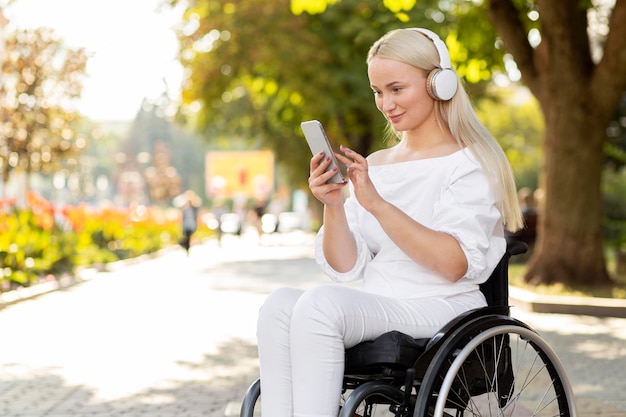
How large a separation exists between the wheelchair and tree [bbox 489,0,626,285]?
11.4 m

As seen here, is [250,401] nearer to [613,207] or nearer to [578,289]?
[578,289]

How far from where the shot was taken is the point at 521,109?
56531 millimetres

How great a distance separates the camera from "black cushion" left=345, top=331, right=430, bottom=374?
361 centimetres

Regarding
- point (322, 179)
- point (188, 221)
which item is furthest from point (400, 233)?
point (188, 221)

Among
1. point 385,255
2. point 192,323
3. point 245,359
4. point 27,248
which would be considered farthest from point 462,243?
point 27,248

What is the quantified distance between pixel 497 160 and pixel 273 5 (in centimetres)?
2312

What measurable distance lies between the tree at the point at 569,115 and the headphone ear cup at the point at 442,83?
11396 millimetres

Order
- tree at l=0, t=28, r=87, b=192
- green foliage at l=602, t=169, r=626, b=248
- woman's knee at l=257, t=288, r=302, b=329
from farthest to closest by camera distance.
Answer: green foliage at l=602, t=169, r=626, b=248
tree at l=0, t=28, r=87, b=192
woman's knee at l=257, t=288, r=302, b=329

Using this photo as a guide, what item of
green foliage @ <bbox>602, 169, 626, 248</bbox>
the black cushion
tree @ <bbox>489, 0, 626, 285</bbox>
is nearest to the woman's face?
the black cushion

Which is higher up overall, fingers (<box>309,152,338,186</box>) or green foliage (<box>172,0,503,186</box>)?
green foliage (<box>172,0,503,186</box>)

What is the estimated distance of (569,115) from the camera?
15.1 m

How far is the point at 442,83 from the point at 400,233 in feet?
1.81

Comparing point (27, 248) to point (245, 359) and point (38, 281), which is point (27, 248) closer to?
point (38, 281)

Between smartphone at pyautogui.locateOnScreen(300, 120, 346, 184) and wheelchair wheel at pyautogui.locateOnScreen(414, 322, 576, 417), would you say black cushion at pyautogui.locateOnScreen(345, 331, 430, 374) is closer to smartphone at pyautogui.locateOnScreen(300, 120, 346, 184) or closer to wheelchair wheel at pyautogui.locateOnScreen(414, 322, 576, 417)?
wheelchair wheel at pyautogui.locateOnScreen(414, 322, 576, 417)
